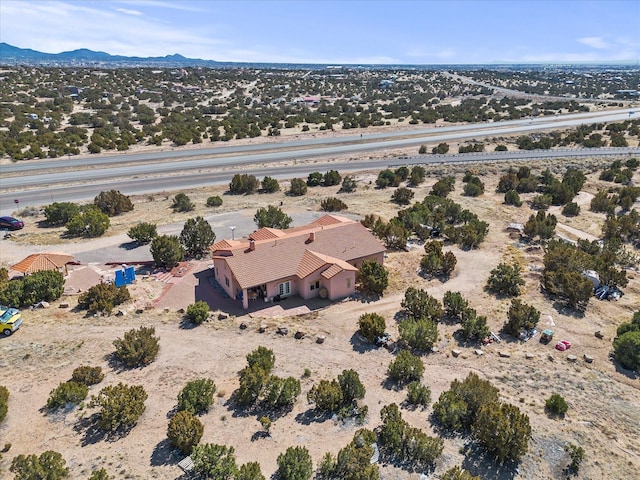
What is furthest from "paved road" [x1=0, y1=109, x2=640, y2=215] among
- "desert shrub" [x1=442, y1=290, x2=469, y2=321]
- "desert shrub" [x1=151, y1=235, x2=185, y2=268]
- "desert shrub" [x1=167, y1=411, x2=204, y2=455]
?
"desert shrub" [x1=167, y1=411, x2=204, y2=455]

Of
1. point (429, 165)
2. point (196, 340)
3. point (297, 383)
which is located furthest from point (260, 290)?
point (429, 165)

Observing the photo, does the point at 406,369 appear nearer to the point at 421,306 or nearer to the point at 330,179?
the point at 421,306

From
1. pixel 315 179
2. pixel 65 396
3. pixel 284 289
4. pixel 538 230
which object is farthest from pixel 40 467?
pixel 315 179

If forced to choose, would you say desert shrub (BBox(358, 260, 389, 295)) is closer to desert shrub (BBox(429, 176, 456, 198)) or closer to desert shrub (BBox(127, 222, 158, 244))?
desert shrub (BBox(127, 222, 158, 244))

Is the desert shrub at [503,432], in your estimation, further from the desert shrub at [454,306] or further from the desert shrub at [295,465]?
the desert shrub at [454,306]

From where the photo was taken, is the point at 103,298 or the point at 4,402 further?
the point at 103,298

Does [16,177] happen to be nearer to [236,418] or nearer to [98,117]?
[98,117]

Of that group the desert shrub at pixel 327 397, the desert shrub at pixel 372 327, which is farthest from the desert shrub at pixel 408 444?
the desert shrub at pixel 372 327
